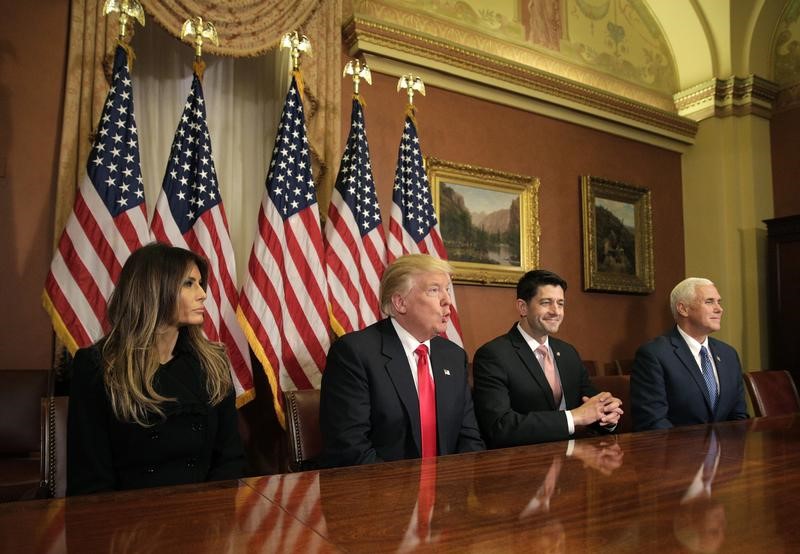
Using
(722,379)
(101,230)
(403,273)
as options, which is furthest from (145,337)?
(722,379)

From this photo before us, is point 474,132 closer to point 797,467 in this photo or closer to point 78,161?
point 78,161

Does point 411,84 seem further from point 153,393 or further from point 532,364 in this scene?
point 153,393

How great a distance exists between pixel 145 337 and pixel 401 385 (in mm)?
987

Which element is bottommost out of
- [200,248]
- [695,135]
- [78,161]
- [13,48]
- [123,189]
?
[200,248]

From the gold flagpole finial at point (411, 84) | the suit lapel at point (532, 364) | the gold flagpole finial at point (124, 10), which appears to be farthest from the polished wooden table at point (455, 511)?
the gold flagpole finial at point (411, 84)

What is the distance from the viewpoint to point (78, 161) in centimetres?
417

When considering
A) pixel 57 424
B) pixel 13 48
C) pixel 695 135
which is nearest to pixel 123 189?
pixel 13 48

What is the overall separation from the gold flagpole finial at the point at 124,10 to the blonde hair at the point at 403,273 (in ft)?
7.54

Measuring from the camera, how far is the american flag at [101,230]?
3.59 metres

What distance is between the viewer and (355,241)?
4.66 meters

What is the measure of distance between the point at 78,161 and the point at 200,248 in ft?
3.26

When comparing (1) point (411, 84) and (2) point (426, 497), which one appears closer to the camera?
(2) point (426, 497)

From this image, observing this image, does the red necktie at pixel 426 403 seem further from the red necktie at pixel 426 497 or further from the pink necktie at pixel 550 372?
the pink necktie at pixel 550 372

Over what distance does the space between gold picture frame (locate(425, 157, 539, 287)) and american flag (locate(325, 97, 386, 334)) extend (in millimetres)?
1123
